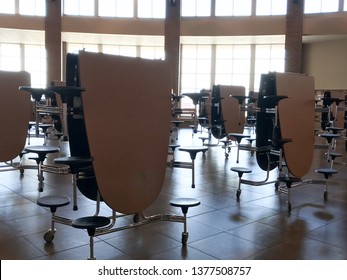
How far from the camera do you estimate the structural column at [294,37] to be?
42.9 feet

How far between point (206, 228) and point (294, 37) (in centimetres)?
1156

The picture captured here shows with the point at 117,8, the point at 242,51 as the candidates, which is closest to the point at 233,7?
the point at 242,51

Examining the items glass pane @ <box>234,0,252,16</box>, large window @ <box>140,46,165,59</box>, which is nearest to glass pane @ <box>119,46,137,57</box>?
large window @ <box>140,46,165,59</box>

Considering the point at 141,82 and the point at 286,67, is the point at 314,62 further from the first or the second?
the point at 141,82

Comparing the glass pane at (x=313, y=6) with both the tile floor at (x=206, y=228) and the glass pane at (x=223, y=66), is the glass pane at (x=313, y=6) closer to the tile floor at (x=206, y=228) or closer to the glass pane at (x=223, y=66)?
the glass pane at (x=223, y=66)

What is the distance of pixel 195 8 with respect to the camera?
15492mm

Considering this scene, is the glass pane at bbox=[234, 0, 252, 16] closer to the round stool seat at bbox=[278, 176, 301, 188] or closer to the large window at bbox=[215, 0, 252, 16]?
the large window at bbox=[215, 0, 252, 16]

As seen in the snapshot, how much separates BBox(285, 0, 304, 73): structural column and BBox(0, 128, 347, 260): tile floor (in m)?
9.06

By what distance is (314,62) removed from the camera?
15328 millimetres

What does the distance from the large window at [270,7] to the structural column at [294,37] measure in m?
1.68

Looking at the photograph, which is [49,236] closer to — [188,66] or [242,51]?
[188,66]

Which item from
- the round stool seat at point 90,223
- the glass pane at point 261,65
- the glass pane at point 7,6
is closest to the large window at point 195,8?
the glass pane at point 261,65

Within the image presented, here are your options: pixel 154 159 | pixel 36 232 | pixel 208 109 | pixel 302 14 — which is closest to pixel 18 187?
pixel 36 232

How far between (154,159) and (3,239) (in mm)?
1180
